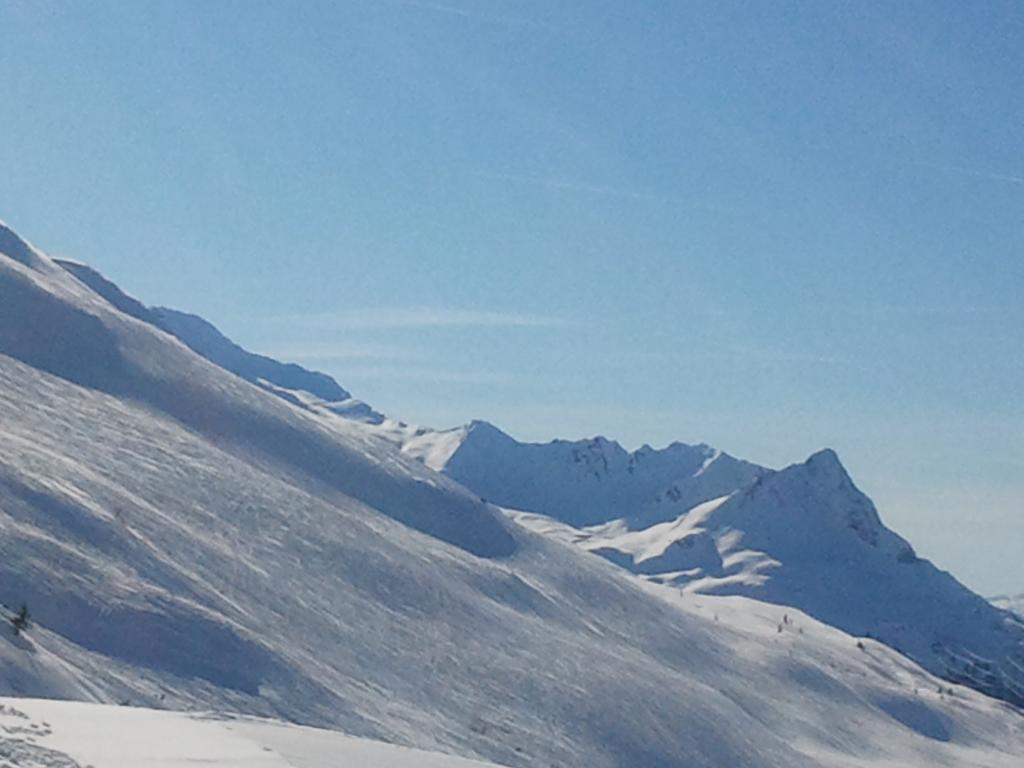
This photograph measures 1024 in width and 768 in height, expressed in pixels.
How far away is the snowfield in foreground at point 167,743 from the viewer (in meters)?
11.9

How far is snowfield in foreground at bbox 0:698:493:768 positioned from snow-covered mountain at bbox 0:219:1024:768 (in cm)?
31

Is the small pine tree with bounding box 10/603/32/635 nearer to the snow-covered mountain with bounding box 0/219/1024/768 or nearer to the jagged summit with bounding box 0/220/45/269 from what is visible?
the snow-covered mountain with bounding box 0/219/1024/768

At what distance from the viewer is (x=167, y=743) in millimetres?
13422

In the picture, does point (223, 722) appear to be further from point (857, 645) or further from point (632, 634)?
point (857, 645)

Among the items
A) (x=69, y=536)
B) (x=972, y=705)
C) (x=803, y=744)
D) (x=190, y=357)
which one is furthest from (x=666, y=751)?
(x=972, y=705)

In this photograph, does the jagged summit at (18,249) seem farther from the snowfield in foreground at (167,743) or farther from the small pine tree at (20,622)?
the snowfield in foreground at (167,743)

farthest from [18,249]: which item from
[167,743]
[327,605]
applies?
[167,743]

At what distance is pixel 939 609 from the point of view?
190m

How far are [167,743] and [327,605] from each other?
108 feet

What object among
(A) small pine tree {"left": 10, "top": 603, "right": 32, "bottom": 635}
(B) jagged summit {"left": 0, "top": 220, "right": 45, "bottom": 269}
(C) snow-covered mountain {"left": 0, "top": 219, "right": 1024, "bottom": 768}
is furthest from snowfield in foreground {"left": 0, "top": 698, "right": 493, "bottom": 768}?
(B) jagged summit {"left": 0, "top": 220, "right": 45, "bottom": 269}

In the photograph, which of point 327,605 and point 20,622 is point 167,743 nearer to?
point 20,622

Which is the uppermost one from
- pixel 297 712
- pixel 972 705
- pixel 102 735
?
pixel 972 705

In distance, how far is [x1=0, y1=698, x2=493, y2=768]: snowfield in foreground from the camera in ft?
39.1

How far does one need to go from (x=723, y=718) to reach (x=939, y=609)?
145522 millimetres
